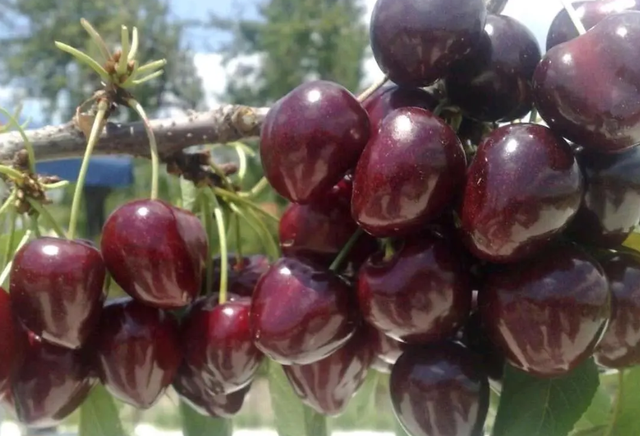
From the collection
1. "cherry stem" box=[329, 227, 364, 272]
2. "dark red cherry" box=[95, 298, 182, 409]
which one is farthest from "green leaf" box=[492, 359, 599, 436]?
"dark red cherry" box=[95, 298, 182, 409]

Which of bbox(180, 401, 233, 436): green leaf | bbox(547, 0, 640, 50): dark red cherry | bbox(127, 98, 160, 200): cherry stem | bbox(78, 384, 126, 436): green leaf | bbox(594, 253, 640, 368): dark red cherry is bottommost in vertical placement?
bbox(180, 401, 233, 436): green leaf

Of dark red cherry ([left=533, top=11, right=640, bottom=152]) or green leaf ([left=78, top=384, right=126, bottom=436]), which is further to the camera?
green leaf ([left=78, top=384, right=126, bottom=436])

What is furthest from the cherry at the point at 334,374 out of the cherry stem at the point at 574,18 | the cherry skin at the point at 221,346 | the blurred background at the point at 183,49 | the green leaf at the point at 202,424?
the blurred background at the point at 183,49

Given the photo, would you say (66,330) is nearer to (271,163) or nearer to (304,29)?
(271,163)

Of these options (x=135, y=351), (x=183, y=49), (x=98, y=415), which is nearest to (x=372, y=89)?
(x=135, y=351)

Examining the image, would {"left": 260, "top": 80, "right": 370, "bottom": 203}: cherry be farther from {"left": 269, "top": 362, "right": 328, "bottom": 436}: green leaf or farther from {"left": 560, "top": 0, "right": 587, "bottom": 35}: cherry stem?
{"left": 269, "top": 362, "right": 328, "bottom": 436}: green leaf

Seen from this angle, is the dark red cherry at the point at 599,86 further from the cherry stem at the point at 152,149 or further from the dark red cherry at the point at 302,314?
the cherry stem at the point at 152,149
